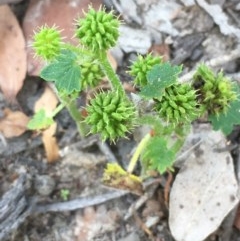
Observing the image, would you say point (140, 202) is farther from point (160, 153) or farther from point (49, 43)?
point (49, 43)

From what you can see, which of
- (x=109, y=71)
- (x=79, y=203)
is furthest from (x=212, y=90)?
(x=79, y=203)

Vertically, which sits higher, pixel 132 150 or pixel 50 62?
pixel 50 62

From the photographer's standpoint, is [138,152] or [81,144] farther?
[81,144]

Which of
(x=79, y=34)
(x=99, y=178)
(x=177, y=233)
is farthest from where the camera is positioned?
(x=99, y=178)

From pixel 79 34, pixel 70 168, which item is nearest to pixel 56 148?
pixel 70 168

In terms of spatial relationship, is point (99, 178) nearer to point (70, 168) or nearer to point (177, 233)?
point (70, 168)

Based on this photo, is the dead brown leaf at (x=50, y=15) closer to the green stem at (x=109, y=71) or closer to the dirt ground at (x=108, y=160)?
the dirt ground at (x=108, y=160)

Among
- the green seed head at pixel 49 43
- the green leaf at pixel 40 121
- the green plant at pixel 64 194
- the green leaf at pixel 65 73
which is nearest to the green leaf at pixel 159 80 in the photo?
the green leaf at pixel 65 73
